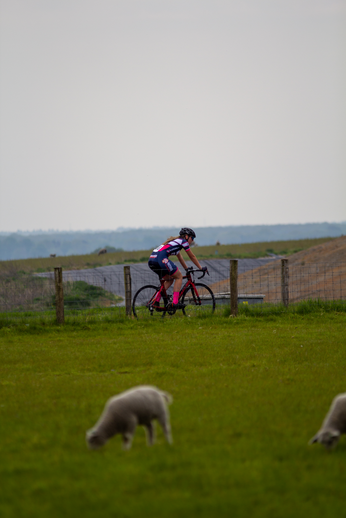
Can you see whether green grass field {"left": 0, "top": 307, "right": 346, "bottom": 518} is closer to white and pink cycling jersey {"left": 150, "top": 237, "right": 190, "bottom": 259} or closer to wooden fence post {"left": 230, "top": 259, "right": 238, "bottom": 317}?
wooden fence post {"left": 230, "top": 259, "right": 238, "bottom": 317}

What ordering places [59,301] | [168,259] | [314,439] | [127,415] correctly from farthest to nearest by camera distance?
[59,301]
[168,259]
[314,439]
[127,415]

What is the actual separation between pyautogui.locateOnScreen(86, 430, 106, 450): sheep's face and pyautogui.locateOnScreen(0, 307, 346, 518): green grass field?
63 mm

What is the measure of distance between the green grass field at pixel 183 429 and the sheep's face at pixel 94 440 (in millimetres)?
63

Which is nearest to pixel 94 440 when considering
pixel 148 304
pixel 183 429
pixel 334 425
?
pixel 183 429

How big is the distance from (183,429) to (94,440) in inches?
42.6

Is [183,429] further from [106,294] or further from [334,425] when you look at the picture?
[106,294]

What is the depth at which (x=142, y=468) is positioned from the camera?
4270 millimetres

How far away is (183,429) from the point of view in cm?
531

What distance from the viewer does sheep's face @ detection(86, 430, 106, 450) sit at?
462 cm

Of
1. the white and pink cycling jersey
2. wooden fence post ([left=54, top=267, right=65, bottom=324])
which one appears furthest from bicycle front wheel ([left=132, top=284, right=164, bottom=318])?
wooden fence post ([left=54, top=267, right=65, bottom=324])

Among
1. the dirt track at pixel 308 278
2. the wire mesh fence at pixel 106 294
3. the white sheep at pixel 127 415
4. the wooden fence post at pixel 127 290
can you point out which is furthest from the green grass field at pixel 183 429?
the dirt track at pixel 308 278

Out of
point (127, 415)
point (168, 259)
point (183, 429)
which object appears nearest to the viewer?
point (127, 415)

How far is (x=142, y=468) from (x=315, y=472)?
1470 mm

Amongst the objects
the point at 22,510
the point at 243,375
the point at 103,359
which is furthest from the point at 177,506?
the point at 103,359
